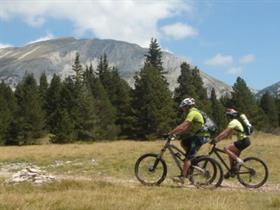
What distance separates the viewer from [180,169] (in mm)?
14156

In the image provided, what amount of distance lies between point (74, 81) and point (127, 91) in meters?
9.09

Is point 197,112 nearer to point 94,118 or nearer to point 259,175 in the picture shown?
point 259,175

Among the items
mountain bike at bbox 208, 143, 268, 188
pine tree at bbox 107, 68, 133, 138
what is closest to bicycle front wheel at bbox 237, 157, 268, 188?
mountain bike at bbox 208, 143, 268, 188

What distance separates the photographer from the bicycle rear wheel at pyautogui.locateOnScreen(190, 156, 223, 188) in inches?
549

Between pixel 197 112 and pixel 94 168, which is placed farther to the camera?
pixel 94 168

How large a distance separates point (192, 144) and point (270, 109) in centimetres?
8497

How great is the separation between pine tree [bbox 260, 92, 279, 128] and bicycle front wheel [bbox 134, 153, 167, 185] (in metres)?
78.6

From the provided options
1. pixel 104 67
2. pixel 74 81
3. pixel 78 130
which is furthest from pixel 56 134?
pixel 104 67

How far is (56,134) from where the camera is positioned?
64188 millimetres

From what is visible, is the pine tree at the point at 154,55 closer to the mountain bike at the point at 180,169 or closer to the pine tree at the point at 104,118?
the pine tree at the point at 104,118

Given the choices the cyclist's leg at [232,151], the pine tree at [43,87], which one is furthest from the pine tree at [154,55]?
the cyclist's leg at [232,151]

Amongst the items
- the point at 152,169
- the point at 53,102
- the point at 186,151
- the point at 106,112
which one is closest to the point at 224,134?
the point at 186,151

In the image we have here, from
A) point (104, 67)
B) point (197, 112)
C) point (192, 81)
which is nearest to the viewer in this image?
point (197, 112)

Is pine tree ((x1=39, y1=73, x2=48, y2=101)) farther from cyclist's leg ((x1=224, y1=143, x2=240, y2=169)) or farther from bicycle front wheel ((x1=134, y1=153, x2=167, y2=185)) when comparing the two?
cyclist's leg ((x1=224, y1=143, x2=240, y2=169))
